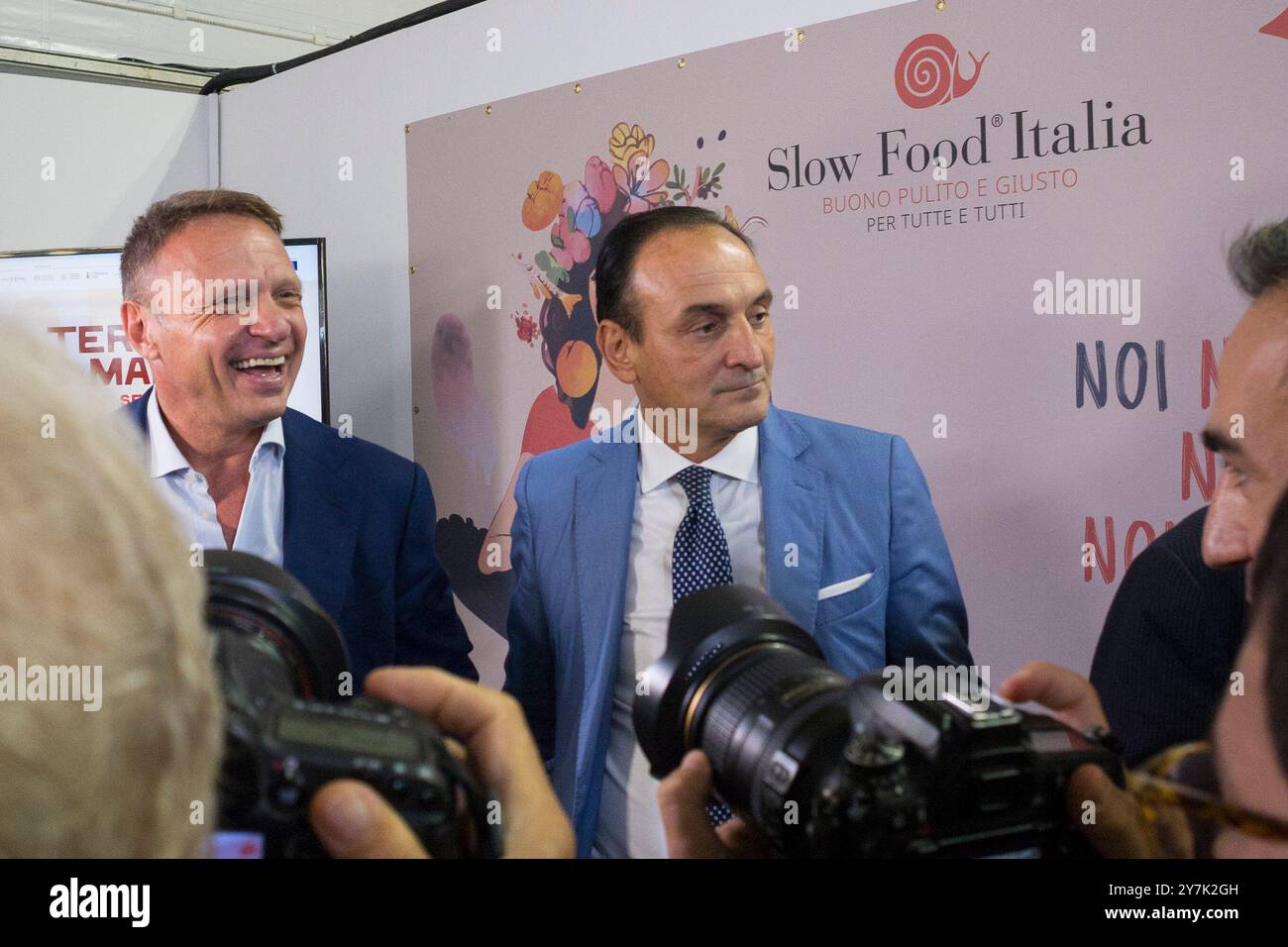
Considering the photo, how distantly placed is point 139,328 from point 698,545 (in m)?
0.77

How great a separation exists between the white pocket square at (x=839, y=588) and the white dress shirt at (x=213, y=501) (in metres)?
0.63

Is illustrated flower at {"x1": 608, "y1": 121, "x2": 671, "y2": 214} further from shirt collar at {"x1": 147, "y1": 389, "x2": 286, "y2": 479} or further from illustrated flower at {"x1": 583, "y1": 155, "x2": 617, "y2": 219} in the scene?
shirt collar at {"x1": 147, "y1": 389, "x2": 286, "y2": 479}

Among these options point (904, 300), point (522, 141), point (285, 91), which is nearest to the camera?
point (904, 300)

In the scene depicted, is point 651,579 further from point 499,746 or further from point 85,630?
point 85,630

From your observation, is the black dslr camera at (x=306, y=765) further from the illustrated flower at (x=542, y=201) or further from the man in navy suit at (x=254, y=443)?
the illustrated flower at (x=542, y=201)

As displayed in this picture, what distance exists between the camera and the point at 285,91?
2246 millimetres

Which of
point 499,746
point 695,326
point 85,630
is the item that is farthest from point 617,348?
point 85,630

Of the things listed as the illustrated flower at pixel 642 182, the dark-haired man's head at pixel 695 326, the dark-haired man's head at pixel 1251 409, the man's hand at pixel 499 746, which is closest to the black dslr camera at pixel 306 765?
the man's hand at pixel 499 746

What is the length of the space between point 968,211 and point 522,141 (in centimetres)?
86

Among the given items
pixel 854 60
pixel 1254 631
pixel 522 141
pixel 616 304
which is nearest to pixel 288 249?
pixel 522 141

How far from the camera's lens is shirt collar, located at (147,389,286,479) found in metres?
1.26

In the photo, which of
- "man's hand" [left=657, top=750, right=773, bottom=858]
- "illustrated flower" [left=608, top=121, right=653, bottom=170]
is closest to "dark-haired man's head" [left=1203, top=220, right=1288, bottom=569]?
"man's hand" [left=657, top=750, right=773, bottom=858]

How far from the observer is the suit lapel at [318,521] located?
4.09 ft

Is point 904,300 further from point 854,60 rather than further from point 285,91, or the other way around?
point 285,91
